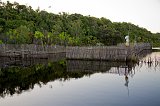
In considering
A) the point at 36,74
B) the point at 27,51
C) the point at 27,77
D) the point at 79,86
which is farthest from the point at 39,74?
the point at 27,51

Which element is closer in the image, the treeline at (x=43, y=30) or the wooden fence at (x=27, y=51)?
the wooden fence at (x=27, y=51)

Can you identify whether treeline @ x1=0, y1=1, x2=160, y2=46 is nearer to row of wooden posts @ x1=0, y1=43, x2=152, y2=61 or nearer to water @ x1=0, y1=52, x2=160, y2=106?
row of wooden posts @ x1=0, y1=43, x2=152, y2=61

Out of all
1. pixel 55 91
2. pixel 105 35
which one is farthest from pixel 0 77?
pixel 105 35

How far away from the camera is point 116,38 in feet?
276

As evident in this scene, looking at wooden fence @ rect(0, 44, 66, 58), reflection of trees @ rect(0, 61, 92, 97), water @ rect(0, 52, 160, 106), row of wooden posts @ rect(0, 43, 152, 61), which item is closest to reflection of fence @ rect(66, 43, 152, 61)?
row of wooden posts @ rect(0, 43, 152, 61)

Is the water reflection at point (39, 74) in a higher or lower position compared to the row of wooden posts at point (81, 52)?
lower

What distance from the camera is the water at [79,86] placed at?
19.2m

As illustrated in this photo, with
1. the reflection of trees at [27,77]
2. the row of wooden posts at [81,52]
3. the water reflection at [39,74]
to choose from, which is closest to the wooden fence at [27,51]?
the row of wooden posts at [81,52]

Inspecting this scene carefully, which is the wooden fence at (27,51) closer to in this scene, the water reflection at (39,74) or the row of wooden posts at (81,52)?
the row of wooden posts at (81,52)

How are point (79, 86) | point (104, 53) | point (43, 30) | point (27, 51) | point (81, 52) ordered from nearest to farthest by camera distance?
point (79, 86) → point (104, 53) → point (81, 52) → point (27, 51) → point (43, 30)

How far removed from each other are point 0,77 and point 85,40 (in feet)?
168

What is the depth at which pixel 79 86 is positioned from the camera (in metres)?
Result: 24.7

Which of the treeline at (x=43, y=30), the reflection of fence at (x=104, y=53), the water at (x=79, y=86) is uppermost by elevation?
the treeline at (x=43, y=30)

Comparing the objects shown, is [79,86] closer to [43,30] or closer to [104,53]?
[104,53]
